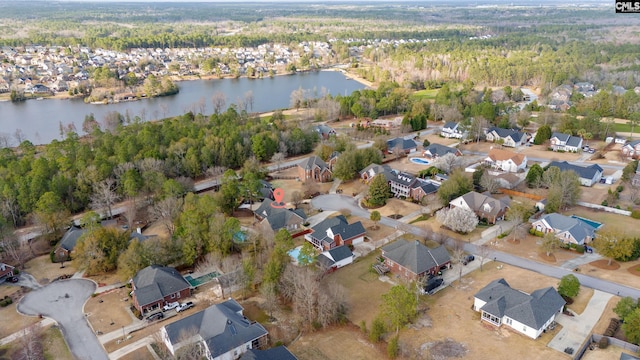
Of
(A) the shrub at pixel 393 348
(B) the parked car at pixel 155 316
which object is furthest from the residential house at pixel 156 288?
(A) the shrub at pixel 393 348

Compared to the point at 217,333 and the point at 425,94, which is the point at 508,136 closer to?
the point at 425,94

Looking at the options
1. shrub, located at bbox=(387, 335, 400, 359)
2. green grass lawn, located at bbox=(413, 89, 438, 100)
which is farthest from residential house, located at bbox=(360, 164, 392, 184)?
green grass lawn, located at bbox=(413, 89, 438, 100)

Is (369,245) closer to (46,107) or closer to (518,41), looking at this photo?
(46,107)

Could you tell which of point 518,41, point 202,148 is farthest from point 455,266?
point 518,41

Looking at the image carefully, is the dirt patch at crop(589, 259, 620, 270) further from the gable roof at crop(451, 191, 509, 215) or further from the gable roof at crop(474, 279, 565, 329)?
the gable roof at crop(451, 191, 509, 215)

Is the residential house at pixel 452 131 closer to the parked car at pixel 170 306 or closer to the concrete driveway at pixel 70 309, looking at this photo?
the parked car at pixel 170 306

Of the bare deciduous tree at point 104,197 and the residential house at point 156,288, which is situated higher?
the bare deciduous tree at point 104,197

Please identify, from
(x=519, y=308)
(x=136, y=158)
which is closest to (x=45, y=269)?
(x=136, y=158)
